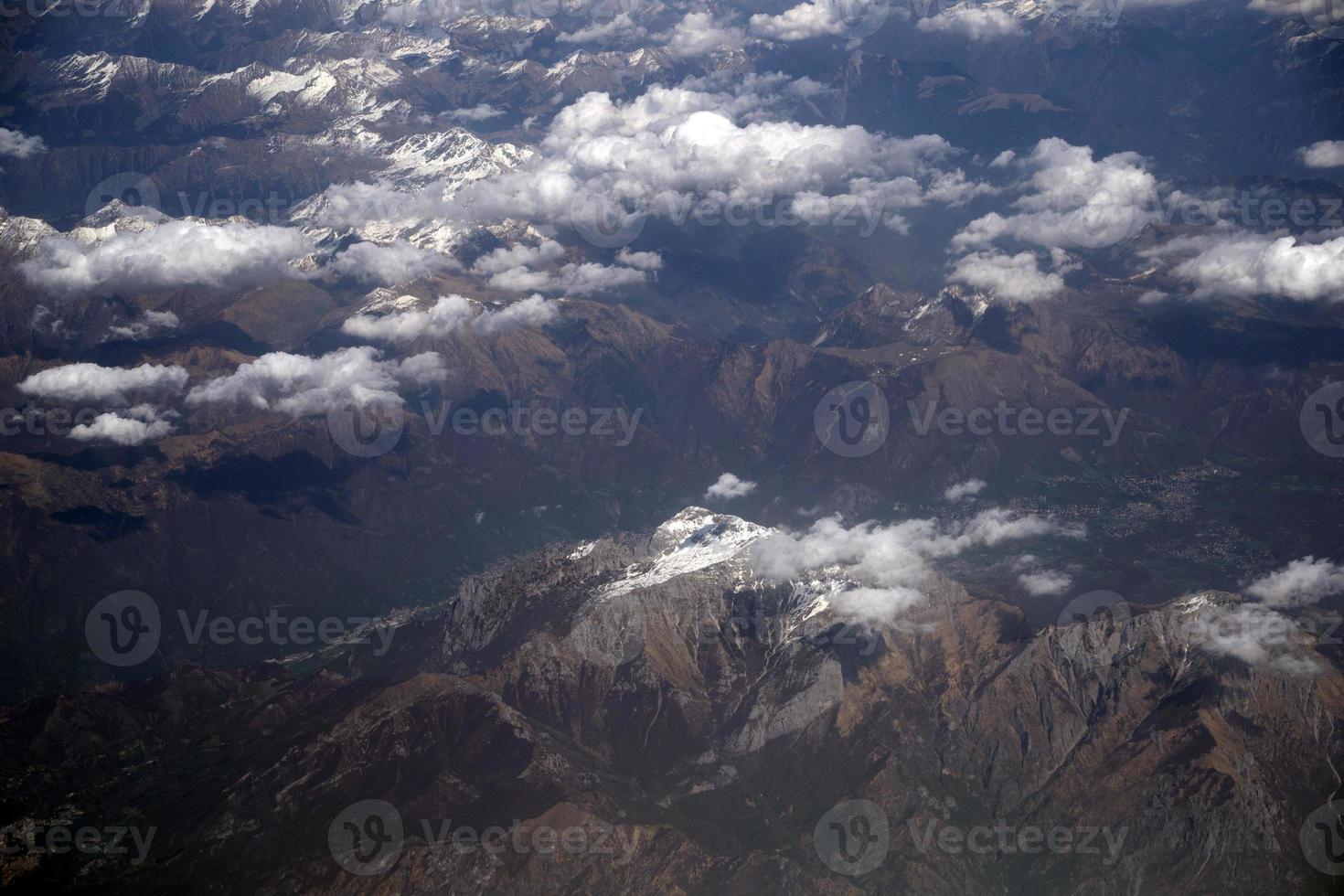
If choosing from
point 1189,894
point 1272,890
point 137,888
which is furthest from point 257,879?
point 1272,890

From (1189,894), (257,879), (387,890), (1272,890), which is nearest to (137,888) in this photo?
(257,879)

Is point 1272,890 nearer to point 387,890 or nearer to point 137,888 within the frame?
point 387,890

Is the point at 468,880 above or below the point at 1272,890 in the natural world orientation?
above

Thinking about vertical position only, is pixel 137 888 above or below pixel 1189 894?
above

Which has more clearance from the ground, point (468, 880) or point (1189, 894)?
point (468, 880)

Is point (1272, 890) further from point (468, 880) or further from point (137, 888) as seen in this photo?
point (137, 888)

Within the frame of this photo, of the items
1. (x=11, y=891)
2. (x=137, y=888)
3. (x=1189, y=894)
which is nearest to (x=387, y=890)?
(x=137, y=888)

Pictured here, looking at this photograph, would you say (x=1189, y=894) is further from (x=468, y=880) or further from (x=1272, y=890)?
(x=468, y=880)
